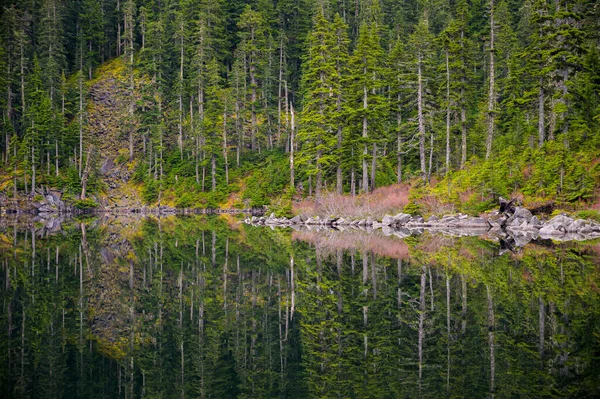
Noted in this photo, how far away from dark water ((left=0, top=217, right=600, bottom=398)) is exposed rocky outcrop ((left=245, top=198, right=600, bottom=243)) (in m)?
9.73

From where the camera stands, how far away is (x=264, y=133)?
70438 mm

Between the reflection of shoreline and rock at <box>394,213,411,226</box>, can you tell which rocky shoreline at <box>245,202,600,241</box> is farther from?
the reflection of shoreline

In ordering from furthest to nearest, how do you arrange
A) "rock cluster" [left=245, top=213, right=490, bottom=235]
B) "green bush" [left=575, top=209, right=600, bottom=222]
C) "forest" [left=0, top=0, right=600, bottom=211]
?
"forest" [left=0, top=0, right=600, bottom=211], "rock cluster" [left=245, top=213, right=490, bottom=235], "green bush" [left=575, top=209, right=600, bottom=222]

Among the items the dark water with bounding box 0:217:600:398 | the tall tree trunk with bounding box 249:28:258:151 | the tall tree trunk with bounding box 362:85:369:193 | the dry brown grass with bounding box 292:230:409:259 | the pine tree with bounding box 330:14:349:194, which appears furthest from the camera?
the tall tree trunk with bounding box 249:28:258:151

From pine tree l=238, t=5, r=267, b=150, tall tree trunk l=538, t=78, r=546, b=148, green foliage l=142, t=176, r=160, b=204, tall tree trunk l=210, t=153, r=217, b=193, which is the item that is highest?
pine tree l=238, t=5, r=267, b=150

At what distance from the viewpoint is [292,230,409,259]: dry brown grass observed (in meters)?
23.1

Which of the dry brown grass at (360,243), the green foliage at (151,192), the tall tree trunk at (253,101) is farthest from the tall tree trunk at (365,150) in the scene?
the green foliage at (151,192)

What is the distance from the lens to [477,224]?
3719 cm

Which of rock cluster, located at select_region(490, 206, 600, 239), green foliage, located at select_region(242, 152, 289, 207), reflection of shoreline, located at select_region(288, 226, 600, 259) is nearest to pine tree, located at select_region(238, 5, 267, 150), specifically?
green foliage, located at select_region(242, 152, 289, 207)

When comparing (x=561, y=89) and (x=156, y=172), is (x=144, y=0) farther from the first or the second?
(x=561, y=89)

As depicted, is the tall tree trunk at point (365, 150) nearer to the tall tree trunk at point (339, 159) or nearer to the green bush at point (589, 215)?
the tall tree trunk at point (339, 159)

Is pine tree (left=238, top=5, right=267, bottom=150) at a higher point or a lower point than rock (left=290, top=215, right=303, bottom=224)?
higher

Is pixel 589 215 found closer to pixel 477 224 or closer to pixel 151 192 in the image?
pixel 477 224

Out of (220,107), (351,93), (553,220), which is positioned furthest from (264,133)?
(553,220)
